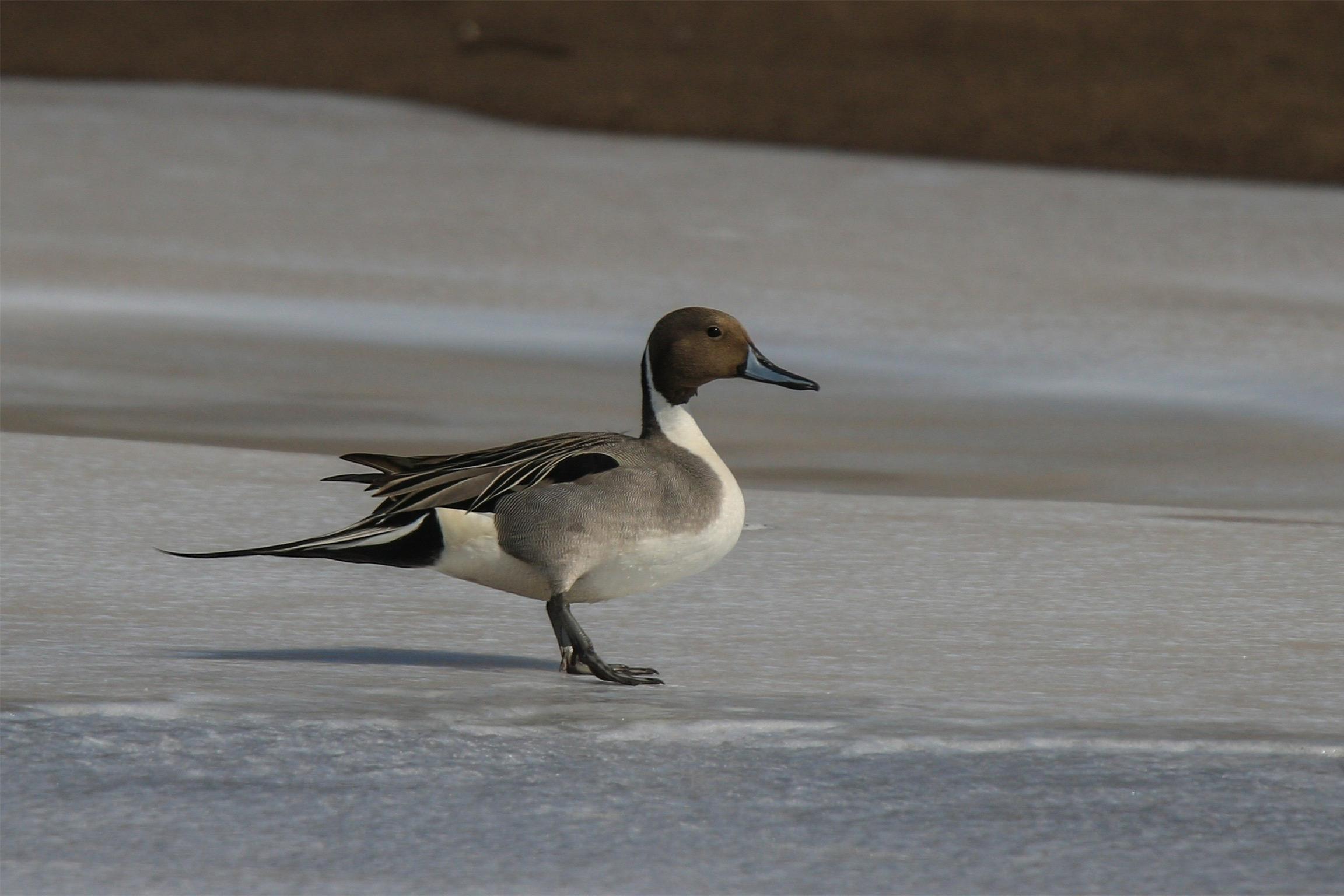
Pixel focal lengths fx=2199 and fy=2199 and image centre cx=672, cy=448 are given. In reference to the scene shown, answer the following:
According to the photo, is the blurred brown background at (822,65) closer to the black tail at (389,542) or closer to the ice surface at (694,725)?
the ice surface at (694,725)

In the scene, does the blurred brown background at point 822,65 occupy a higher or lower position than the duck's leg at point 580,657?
higher

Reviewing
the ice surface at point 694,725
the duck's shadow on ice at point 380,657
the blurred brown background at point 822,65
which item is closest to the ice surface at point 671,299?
the blurred brown background at point 822,65

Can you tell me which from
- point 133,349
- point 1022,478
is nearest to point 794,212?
point 133,349

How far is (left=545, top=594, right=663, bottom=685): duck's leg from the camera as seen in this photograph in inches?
142

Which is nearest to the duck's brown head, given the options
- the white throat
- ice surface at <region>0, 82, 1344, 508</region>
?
the white throat

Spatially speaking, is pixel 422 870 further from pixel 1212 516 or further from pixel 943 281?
pixel 943 281

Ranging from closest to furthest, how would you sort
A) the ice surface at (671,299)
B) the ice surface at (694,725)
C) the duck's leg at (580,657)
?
1. the ice surface at (694,725)
2. the duck's leg at (580,657)
3. the ice surface at (671,299)

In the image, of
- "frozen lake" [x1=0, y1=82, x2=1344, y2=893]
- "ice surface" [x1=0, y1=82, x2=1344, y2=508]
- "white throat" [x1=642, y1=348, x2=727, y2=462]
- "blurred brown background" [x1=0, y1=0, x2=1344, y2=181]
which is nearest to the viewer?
"frozen lake" [x1=0, y1=82, x2=1344, y2=893]

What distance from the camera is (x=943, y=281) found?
9398mm

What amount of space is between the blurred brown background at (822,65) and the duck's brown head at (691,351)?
9.60m

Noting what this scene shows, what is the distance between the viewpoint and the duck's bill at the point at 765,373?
13.0ft

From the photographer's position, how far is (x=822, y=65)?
14.5 m

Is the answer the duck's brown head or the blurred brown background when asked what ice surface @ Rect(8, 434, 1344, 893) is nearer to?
the duck's brown head

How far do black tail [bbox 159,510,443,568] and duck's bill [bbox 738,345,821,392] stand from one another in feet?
2.17
